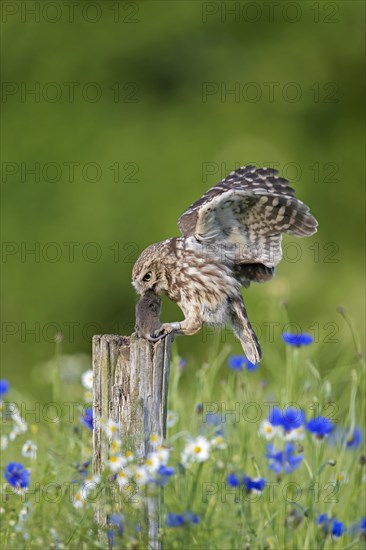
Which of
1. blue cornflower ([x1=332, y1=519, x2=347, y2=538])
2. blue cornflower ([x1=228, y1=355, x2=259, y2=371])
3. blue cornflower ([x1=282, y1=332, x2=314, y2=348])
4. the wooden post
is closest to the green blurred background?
blue cornflower ([x1=228, y1=355, x2=259, y2=371])

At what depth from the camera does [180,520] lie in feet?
11.2

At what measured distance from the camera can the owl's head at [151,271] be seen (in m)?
4.37

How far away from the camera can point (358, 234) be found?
865 centimetres

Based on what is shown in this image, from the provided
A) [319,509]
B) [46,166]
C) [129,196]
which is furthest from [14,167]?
[319,509]

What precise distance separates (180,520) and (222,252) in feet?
4.83

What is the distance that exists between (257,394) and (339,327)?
9.52ft

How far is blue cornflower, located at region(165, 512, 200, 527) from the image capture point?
338 centimetres

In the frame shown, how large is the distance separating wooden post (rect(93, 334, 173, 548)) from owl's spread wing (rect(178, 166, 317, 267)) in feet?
3.20

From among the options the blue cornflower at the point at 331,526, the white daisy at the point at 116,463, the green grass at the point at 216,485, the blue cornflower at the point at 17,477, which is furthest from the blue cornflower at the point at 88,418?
the blue cornflower at the point at 331,526

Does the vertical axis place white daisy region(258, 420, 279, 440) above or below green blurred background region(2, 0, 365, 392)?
below

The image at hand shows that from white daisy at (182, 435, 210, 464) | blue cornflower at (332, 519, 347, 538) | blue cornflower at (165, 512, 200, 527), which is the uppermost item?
white daisy at (182, 435, 210, 464)

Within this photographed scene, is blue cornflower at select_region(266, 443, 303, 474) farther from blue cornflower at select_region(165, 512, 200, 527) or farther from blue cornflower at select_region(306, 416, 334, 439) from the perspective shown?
blue cornflower at select_region(165, 512, 200, 527)

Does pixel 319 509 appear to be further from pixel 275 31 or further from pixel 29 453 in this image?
pixel 275 31

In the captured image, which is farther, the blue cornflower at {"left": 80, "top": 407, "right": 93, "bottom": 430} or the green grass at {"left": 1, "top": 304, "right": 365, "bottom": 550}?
the blue cornflower at {"left": 80, "top": 407, "right": 93, "bottom": 430}
